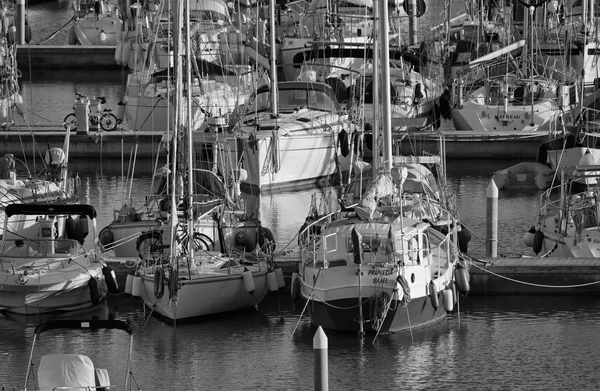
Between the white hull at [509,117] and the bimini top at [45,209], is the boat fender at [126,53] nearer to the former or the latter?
the white hull at [509,117]

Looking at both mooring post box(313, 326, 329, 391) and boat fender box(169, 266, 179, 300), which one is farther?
boat fender box(169, 266, 179, 300)

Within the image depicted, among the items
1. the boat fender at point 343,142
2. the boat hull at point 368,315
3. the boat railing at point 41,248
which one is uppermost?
the boat fender at point 343,142

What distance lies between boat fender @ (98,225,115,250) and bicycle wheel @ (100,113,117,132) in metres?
18.2

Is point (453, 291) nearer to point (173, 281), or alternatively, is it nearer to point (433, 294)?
point (433, 294)

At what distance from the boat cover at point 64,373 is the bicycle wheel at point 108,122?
31.3 meters

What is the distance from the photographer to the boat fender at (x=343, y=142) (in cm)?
4738

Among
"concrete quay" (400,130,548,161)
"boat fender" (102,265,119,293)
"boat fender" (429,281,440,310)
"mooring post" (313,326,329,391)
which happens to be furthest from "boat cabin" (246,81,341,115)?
"mooring post" (313,326,329,391)

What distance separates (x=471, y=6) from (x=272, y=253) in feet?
147

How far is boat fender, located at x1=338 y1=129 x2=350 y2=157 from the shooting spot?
1865 inches

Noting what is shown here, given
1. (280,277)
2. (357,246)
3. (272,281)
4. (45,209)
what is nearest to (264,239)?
(280,277)

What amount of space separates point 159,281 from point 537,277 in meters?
7.89

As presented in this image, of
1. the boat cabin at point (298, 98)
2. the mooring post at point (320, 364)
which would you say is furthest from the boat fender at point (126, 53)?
the mooring post at point (320, 364)

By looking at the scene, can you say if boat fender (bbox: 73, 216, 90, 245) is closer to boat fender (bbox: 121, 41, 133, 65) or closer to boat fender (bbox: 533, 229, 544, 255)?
boat fender (bbox: 533, 229, 544, 255)

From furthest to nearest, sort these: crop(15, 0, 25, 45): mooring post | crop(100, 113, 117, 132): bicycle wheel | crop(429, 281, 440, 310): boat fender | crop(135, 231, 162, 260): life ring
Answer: crop(15, 0, 25, 45): mooring post < crop(100, 113, 117, 132): bicycle wheel < crop(135, 231, 162, 260): life ring < crop(429, 281, 440, 310): boat fender
